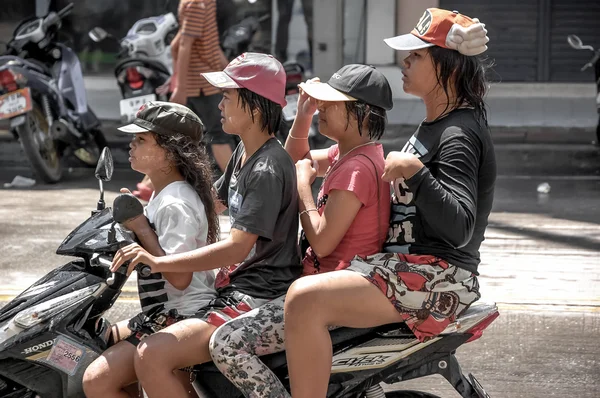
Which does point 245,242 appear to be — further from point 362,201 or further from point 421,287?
point 421,287

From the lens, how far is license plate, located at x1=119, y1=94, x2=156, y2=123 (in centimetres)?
1067

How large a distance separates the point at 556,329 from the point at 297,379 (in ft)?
9.48

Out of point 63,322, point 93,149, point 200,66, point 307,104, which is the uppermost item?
point 307,104

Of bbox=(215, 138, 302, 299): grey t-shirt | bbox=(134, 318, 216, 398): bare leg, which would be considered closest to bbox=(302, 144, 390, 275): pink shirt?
bbox=(215, 138, 302, 299): grey t-shirt

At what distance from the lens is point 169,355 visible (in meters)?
3.68

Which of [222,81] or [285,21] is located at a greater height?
[222,81]

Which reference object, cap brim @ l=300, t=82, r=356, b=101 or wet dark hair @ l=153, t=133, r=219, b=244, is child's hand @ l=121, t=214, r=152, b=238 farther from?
cap brim @ l=300, t=82, r=356, b=101

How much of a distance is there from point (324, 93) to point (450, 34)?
49 cm

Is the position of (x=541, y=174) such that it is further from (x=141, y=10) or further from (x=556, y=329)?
(x=141, y=10)

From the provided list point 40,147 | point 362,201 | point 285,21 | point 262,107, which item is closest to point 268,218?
point 362,201

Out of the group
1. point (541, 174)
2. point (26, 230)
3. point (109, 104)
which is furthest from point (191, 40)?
point (109, 104)

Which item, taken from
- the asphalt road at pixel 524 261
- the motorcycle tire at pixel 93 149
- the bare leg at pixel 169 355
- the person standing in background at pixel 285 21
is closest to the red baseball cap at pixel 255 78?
the bare leg at pixel 169 355

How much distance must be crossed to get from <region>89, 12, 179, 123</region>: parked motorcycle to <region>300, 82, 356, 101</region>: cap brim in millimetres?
6631

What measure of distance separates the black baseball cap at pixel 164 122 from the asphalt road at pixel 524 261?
197 cm
